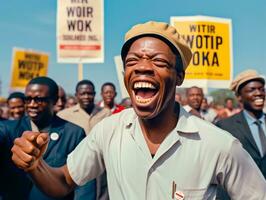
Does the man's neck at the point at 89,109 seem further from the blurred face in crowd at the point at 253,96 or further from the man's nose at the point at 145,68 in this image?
the man's nose at the point at 145,68

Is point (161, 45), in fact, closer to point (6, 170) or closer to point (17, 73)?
point (6, 170)

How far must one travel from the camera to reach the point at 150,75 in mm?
1946

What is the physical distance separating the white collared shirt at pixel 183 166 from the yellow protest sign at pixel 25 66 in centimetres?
704

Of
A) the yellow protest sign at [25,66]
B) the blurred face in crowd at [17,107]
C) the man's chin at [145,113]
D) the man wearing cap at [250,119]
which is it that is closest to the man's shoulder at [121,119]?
the man's chin at [145,113]

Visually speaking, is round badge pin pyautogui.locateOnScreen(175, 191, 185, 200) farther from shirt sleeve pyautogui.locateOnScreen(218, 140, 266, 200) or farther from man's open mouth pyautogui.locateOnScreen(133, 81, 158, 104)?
man's open mouth pyautogui.locateOnScreen(133, 81, 158, 104)

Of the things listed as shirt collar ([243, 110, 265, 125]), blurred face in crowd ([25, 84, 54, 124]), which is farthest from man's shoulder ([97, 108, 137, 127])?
shirt collar ([243, 110, 265, 125])

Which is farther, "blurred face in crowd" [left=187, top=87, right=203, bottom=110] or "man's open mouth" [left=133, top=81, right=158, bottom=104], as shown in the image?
"blurred face in crowd" [left=187, top=87, right=203, bottom=110]

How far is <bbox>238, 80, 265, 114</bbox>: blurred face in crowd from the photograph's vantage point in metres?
4.79

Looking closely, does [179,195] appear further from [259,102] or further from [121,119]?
[259,102]

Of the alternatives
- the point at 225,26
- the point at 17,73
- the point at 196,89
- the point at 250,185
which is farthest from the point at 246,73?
the point at 17,73

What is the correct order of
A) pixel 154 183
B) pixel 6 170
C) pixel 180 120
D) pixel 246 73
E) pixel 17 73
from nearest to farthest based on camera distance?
pixel 154 183 < pixel 180 120 < pixel 6 170 < pixel 246 73 < pixel 17 73

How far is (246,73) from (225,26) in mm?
3538

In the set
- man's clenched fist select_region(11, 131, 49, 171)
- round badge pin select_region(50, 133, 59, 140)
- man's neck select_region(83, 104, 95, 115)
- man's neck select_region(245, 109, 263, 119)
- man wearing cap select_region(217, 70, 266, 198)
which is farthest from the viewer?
man's neck select_region(83, 104, 95, 115)

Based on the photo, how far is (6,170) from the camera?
321cm
